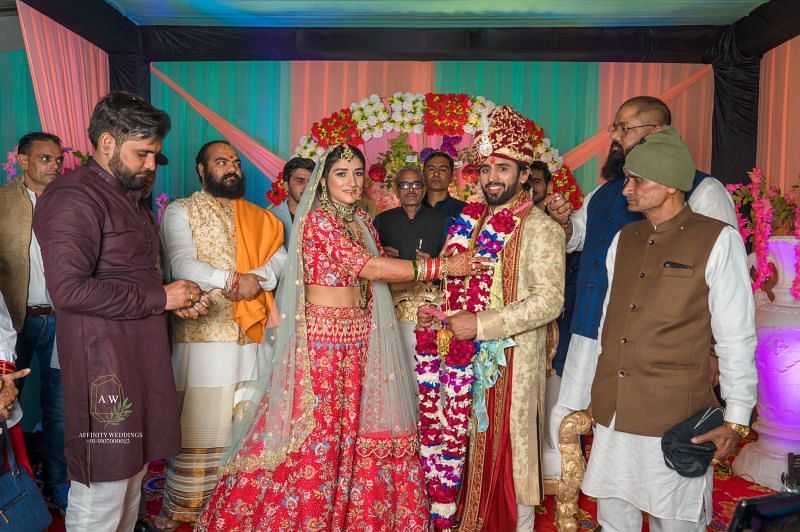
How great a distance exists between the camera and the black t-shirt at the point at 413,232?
4836mm

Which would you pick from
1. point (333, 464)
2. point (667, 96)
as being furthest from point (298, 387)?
point (667, 96)

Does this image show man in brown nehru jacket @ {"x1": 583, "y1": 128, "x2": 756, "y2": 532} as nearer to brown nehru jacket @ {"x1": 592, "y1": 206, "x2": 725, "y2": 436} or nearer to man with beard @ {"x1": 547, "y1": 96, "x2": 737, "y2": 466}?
brown nehru jacket @ {"x1": 592, "y1": 206, "x2": 725, "y2": 436}

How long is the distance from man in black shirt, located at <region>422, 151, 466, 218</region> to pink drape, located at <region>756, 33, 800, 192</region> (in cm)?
311

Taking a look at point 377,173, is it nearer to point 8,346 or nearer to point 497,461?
point 497,461

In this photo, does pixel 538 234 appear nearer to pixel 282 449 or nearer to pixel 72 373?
pixel 282 449

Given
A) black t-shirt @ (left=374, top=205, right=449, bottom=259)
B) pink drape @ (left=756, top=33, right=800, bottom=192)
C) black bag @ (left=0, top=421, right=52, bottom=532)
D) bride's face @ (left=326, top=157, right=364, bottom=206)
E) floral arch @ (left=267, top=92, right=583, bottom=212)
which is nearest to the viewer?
black bag @ (left=0, top=421, right=52, bottom=532)

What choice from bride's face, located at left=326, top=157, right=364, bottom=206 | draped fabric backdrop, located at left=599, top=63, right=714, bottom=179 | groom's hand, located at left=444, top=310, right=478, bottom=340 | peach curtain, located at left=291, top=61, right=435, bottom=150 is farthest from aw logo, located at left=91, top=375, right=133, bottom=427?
draped fabric backdrop, located at left=599, top=63, right=714, bottom=179

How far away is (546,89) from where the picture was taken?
7312mm

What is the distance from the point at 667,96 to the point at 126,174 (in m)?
6.03

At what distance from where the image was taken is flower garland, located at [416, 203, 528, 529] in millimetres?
3383

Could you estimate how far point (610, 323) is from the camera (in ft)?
8.69

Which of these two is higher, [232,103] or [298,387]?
[232,103]

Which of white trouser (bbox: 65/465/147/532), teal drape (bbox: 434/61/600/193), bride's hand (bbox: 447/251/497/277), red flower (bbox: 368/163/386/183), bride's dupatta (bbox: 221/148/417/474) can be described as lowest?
white trouser (bbox: 65/465/147/532)

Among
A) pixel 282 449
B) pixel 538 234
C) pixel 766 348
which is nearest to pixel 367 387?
pixel 282 449
